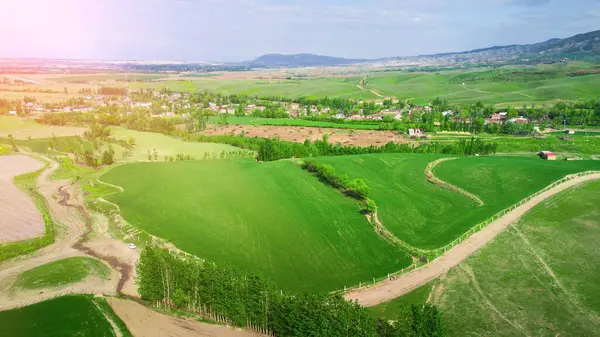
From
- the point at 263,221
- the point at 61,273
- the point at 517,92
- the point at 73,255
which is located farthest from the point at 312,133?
the point at 517,92

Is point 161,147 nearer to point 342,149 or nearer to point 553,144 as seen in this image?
point 342,149

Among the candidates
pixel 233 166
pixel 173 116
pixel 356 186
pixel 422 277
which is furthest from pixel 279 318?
pixel 173 116

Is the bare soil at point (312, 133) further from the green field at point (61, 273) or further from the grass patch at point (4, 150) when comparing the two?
the green field at point (61, 273)

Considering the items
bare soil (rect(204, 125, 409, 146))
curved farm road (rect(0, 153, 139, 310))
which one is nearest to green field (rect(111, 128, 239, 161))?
bare soil (rect(204, 125, 409, 146))

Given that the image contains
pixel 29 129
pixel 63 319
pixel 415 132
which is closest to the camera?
pixel 63 319

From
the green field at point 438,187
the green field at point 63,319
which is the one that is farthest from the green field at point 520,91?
the green field at point 63,319

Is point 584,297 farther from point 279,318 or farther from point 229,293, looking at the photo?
point 229,293
